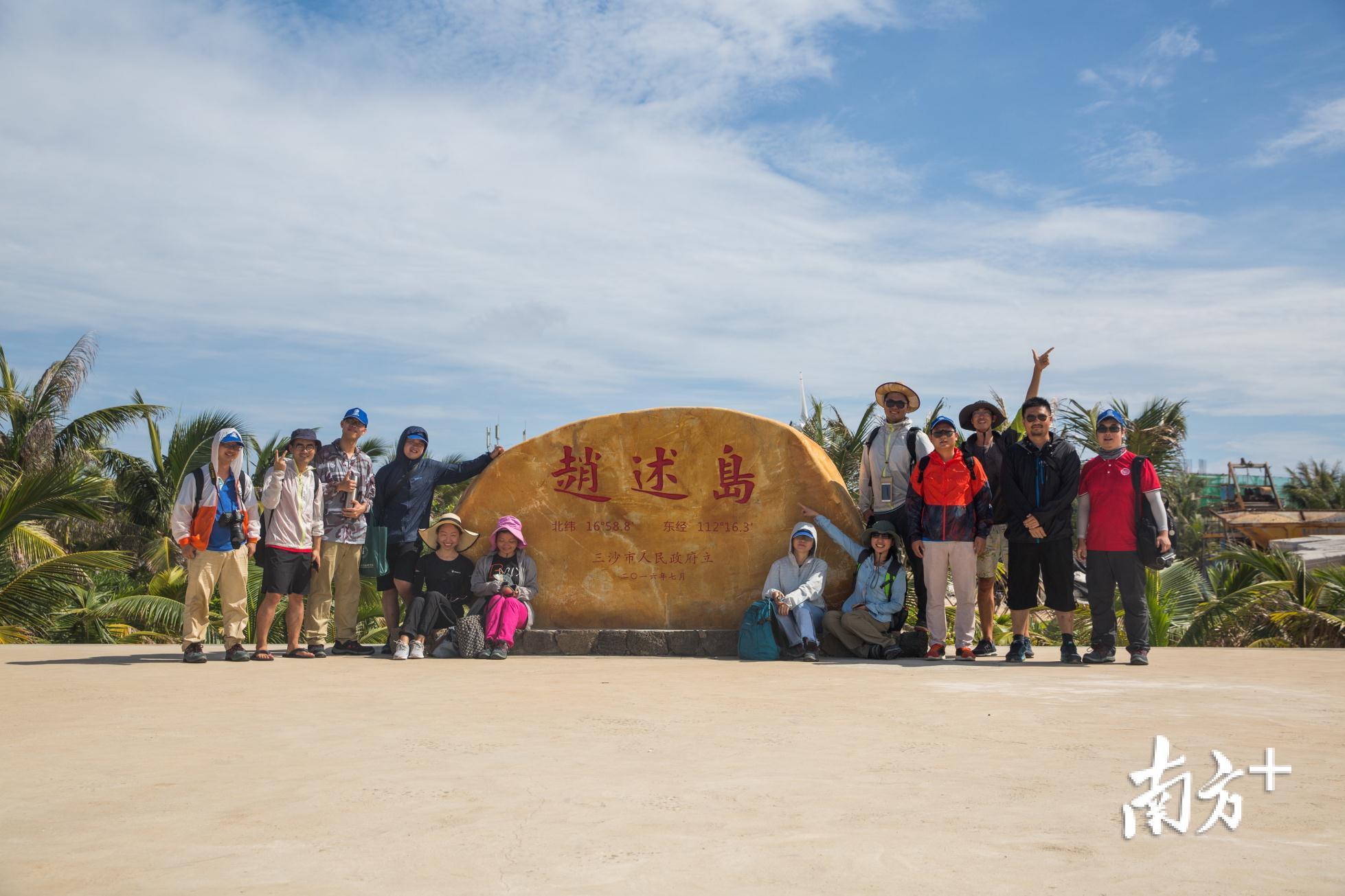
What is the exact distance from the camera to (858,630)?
280 inches

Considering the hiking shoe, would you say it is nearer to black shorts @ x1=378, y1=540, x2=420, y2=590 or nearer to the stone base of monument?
black shorts @ x1=378, y1=540, x2=420, y2=590

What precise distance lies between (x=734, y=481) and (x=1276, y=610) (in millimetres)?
5660

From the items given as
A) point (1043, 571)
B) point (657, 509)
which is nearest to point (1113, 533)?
point (1043, 571)

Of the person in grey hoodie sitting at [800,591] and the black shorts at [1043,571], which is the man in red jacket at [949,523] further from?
the person in grey hoodie sitting at [800,591]

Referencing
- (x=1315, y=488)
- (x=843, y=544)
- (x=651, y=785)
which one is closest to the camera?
(x=651, y=785)

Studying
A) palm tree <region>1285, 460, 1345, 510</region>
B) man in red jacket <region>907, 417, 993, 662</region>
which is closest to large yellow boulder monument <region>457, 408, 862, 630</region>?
man in red jacket <region>907, 417, 993, 662</region>

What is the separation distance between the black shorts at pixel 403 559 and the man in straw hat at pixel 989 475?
3868mm

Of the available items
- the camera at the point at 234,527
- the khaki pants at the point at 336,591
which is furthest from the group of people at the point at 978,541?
the camera at the point at 234,527

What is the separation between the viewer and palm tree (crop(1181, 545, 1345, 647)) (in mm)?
9508

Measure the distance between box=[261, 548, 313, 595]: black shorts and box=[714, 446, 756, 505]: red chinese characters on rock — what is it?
2.85 metres

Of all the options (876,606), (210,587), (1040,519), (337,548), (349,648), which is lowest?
(349,648)

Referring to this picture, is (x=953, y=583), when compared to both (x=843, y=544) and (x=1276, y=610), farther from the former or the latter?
(x=1276, y=610)

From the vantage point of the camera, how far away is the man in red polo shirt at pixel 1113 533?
664 centimetres

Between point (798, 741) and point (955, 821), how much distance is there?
1154 mm
